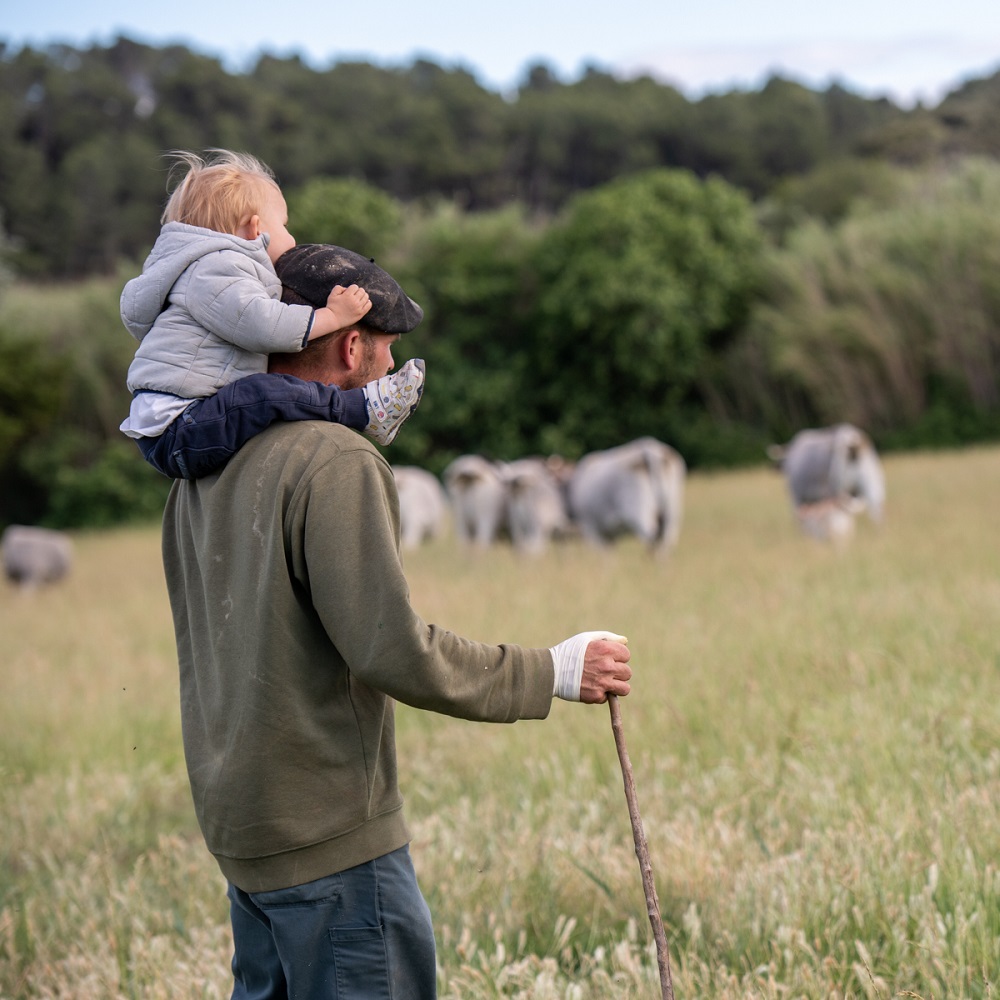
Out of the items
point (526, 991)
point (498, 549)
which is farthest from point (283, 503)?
point (498, 549)

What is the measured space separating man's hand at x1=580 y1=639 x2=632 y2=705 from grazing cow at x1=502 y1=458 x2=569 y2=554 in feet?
36.9

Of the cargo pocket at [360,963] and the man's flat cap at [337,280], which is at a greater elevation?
the man's flat cap at [337,280]

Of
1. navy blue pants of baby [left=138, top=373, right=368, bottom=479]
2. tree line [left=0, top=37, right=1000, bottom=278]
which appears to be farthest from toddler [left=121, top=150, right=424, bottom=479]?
tree line [left=0, top=37, right=1000, bottom=278]

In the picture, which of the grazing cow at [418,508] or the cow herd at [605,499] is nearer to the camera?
the cow herd at [605,499]

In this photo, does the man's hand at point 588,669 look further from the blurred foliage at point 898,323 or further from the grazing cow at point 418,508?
the blurred foliage at point 898,323

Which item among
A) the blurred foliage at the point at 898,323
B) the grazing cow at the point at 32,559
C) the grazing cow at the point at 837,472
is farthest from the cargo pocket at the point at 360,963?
the blurred foliage at the point at 898,323

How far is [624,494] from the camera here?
1223 cm

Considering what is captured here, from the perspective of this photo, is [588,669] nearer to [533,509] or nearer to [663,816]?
[663,816]

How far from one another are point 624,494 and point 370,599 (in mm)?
10320

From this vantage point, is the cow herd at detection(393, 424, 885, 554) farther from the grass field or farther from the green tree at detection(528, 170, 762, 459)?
the green tree at detection(528, 170, 762, 459)

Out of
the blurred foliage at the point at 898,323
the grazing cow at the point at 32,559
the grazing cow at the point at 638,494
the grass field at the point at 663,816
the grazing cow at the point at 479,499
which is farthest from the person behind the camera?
the blurred foliage at the point at 898,323

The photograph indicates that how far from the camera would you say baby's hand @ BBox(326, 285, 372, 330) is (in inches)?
86.0

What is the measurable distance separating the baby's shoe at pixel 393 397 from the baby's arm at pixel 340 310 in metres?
0.13

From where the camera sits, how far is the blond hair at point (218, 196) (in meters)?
2.27
